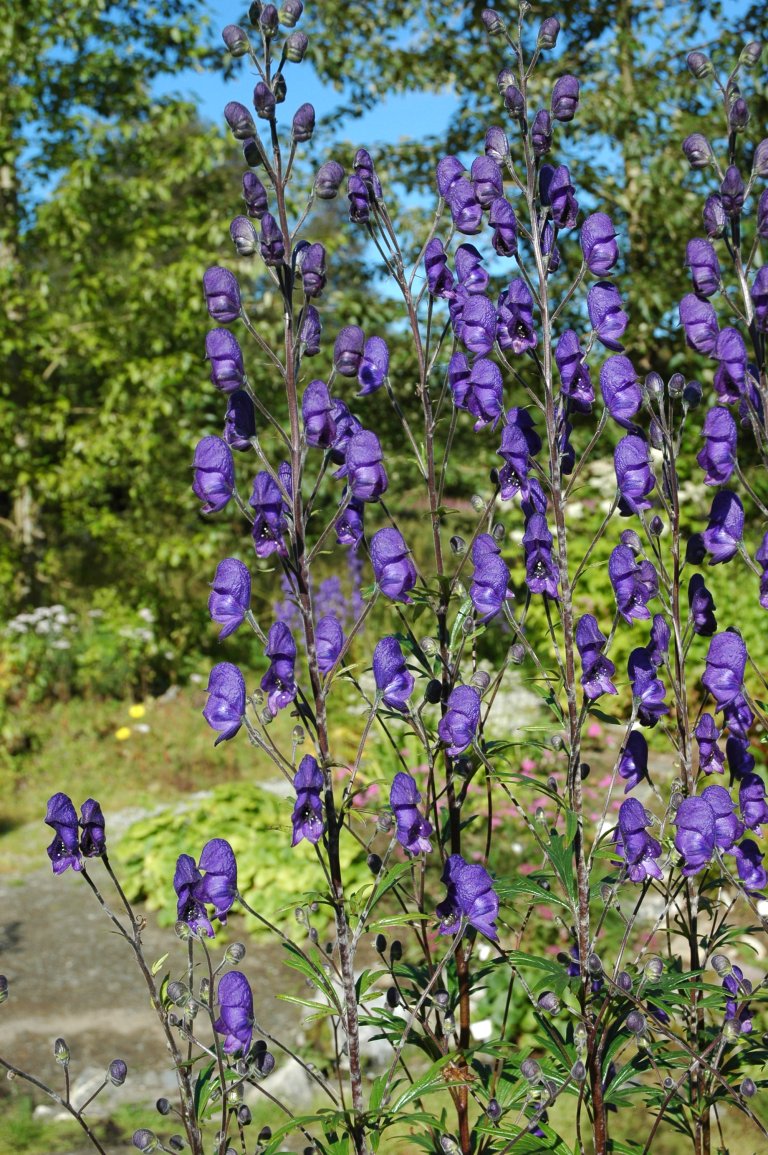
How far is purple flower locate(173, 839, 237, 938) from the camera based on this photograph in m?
1.82

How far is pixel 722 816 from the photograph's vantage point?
74.4 inches

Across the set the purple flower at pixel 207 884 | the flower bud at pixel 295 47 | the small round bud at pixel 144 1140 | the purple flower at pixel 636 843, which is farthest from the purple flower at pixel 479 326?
the small round bud at pixel 144 1140

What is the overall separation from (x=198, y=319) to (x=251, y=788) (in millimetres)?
4836

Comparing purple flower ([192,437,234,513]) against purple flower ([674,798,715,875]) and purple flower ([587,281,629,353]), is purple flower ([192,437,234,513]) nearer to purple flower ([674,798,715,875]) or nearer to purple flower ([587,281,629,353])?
purple flower ([587,281,629,353])

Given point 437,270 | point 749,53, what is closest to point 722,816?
point 437,270

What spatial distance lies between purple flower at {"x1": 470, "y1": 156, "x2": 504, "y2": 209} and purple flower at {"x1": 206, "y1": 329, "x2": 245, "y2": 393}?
0.60 metres

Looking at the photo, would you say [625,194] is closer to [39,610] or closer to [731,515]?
[39,610]

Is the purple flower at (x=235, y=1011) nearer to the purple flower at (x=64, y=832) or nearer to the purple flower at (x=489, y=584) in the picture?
the purple flower at (x=64, y=832)

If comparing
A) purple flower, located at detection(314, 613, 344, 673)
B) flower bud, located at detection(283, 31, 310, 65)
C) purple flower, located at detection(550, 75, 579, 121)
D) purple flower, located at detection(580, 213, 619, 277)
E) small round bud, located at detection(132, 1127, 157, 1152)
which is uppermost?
flower bud, located at detection(283, 31, 310, 65)

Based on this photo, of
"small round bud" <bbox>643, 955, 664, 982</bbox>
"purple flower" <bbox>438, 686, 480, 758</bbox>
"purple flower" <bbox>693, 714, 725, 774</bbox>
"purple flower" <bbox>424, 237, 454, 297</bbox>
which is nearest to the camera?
"small round bud" <bbox>643, 955, 664, 982</bbox>

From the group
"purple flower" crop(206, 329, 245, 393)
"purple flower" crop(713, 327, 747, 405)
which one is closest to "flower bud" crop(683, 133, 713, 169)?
"purple flower" crop(713, 327, 747, 405)

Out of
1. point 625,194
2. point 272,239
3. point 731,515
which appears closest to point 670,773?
point 625,194

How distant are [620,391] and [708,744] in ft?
2.36

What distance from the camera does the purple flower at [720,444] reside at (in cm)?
197
